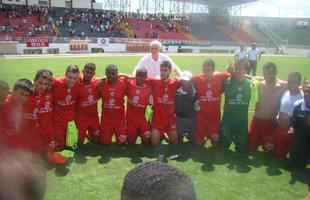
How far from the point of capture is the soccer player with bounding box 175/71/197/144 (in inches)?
305

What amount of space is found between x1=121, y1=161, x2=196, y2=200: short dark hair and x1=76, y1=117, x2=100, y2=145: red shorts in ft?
20.1

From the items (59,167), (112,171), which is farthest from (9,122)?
(112,171)

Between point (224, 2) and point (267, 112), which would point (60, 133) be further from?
point (224, 2)

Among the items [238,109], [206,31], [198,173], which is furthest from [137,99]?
[206,31]

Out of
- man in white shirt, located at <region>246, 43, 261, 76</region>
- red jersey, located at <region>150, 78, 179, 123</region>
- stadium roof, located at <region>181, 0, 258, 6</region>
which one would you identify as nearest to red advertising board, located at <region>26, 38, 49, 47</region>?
man in white shirt, located at <region>246, 43, 261, 76</region>

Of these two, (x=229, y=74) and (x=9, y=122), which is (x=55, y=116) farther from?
(x=229, y=74)

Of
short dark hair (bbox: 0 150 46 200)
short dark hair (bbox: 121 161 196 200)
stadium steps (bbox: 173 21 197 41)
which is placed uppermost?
stadium steps (bbox: 173 21 197 41)

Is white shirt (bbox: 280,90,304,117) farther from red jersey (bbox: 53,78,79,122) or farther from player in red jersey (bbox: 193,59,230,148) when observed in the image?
red jersey (bbox: 53,78,79,122)

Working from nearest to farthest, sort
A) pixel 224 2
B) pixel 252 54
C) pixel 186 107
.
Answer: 1. pixel 186 107
2. pixel 252 54
3. pixel 224 2

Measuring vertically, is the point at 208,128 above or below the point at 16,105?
below

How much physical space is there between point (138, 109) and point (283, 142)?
2.76 meters

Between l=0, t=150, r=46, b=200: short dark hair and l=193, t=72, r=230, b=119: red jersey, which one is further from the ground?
l=0, t=150, r=46, b=200: short dark hair

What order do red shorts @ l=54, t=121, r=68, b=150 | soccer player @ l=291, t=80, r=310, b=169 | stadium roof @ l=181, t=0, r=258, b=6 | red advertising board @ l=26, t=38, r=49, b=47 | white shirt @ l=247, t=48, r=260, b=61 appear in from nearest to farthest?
soccer player @ l=291, t=80, r=310, b=169 → red shorts @ l=54, t=121, r=68, b=150 → white shirt @ l=247, t=48, r=260, b=61 → red advertising board @ l=26, t=38, r=49, b=47 → stadium roof @ l=181, t=0, r=258, b=6

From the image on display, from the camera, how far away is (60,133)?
284 inches
